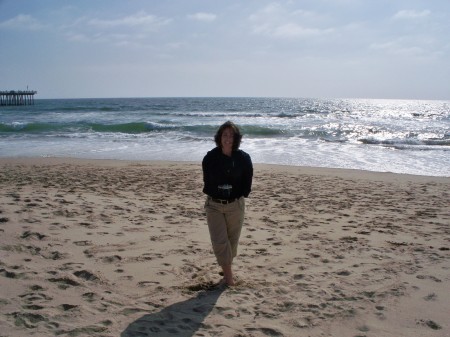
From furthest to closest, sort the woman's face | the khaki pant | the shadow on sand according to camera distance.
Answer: the khaki pant, the woman's face, the shadow on sand

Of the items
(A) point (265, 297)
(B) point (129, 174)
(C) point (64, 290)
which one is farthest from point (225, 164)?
(B) point (129, 174)

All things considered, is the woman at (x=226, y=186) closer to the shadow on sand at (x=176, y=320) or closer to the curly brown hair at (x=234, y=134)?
the curly brown hair at (x=234, y=134)

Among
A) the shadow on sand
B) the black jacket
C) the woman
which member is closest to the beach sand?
the shadow on sand

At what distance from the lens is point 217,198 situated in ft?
12.8

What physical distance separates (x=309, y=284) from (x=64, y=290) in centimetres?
225

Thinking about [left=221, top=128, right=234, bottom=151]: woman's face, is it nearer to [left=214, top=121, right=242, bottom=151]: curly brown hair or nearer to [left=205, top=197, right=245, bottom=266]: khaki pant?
[left=214, top=121, right=242, bottom=151]: curly brown hair

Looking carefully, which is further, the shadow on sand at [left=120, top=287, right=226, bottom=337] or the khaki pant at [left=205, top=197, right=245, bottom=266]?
the khaki pant at [left=205, top=197, right=245, bottom=266]

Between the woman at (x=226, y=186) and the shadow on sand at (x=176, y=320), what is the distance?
0.50m

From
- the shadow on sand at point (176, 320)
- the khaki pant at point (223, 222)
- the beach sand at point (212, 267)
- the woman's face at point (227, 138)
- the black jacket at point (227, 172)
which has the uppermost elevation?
the woman's face at point (227, 138)

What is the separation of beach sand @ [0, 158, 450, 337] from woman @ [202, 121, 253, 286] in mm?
449

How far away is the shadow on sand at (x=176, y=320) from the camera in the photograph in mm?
3105

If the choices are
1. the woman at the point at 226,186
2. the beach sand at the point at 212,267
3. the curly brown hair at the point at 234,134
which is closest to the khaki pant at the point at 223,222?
the woman at the point at 226,186

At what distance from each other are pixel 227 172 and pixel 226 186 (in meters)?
0.13

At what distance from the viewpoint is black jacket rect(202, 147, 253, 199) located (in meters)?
3.85
